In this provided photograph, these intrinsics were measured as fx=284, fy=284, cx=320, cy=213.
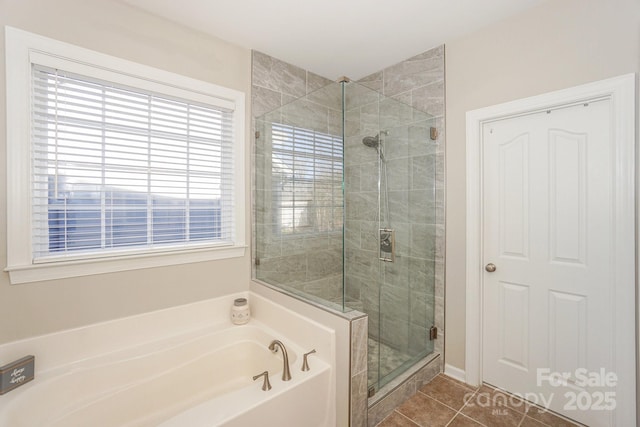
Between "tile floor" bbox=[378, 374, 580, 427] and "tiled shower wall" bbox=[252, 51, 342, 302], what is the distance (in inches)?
37.0

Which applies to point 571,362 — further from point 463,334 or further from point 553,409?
point 463,334

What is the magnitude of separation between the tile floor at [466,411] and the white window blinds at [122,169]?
5.79 feet

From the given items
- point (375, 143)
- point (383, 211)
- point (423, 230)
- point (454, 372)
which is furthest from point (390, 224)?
point (454, 372)

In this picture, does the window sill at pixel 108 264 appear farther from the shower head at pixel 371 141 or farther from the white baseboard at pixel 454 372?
the white baseboard at pixel 454 372

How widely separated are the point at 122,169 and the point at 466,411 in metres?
2.67

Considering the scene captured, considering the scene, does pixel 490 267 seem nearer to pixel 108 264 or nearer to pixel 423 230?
pixel 423 230

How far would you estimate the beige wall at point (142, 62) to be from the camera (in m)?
1.50

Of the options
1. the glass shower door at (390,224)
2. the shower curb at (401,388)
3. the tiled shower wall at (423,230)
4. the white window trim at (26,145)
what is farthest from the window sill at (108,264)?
the shower curb at (401,388)

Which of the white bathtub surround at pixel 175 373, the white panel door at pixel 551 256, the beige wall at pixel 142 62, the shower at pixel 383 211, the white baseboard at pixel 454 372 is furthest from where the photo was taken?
the white baseboard at pixel 454 372

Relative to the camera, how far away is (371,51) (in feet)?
7.85

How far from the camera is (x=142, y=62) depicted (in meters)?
1.84

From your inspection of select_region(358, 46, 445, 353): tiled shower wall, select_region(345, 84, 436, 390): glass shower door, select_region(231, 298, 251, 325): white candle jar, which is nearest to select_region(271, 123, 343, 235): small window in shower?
select_region(345, 84, 436, 390): glass shower door

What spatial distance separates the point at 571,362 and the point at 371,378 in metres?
1.23

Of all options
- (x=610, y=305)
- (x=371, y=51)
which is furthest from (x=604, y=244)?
(x=371, y=51)
